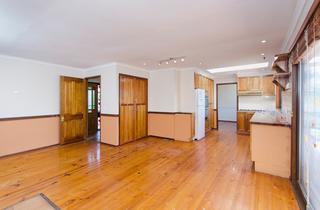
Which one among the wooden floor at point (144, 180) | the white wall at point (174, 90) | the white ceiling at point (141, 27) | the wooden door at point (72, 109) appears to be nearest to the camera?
the white ceiling at point (141, 27)

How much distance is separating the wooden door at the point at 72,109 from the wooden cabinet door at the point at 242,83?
580 centimetres

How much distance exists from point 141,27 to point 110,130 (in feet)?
11.1

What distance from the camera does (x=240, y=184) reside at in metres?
2.65

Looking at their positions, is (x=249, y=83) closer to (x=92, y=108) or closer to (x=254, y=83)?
(x=254, y=83)

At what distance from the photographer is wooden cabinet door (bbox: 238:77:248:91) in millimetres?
6578

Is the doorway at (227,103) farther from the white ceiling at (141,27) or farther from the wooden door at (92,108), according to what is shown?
the wooden door at (92,108)

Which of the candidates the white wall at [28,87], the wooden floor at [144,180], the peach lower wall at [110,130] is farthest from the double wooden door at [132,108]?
the white wall at [28,87]

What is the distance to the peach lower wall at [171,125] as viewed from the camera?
5480 mm

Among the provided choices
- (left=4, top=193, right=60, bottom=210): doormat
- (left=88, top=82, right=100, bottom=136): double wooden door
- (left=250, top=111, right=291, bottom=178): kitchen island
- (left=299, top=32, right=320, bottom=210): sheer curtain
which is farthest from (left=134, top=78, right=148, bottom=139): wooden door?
(left=299, top=32, right=320, bottom=210): sheer curtain

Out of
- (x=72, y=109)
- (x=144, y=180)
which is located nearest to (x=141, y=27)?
(x=144, y=180)

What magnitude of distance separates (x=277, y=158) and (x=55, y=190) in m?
3.65

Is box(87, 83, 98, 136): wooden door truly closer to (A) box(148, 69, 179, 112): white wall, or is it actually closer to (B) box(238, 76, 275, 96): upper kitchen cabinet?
(A) box(148, 69, 179, 112): white wall

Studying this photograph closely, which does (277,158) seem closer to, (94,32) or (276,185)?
(276,185)

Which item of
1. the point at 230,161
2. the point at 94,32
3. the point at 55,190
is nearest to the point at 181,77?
the point at 230,161
